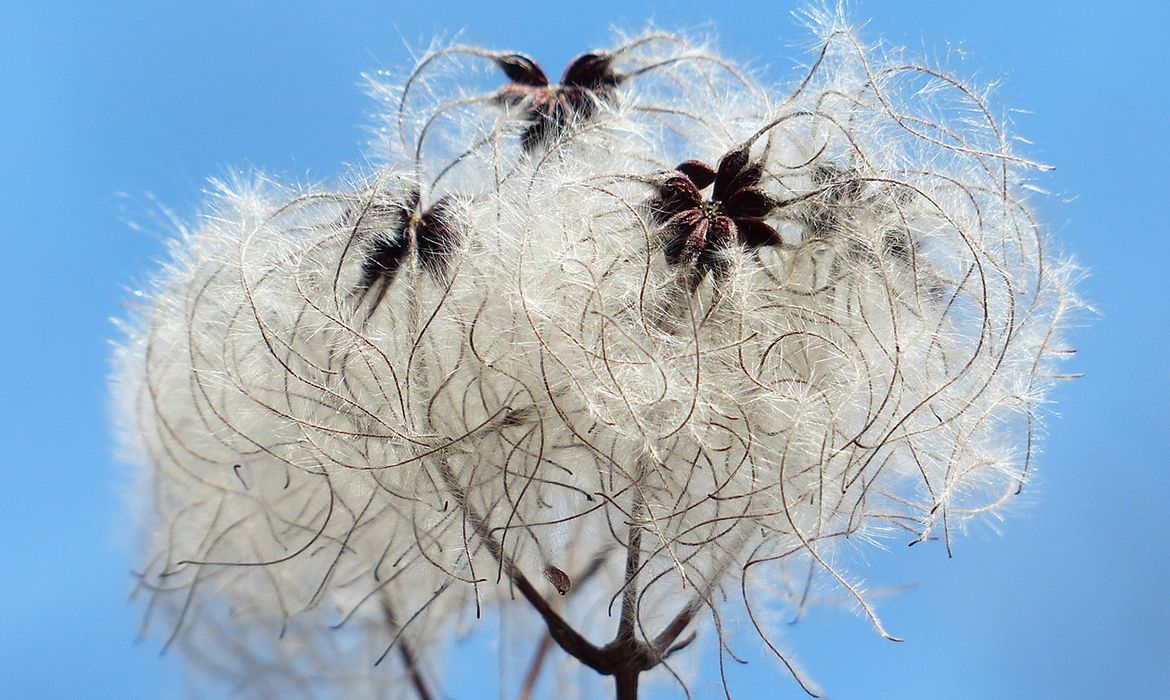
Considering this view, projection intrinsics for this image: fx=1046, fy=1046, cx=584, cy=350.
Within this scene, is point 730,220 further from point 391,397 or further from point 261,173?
point 261,173

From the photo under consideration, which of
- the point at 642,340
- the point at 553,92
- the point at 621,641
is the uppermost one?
the point at 553,92

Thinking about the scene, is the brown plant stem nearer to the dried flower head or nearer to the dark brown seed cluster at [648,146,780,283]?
the dried flower head

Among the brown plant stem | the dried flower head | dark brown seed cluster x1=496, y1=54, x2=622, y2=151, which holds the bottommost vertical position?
the brown plant stem

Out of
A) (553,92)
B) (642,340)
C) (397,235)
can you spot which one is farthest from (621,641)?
(553,92)

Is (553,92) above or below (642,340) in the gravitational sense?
above

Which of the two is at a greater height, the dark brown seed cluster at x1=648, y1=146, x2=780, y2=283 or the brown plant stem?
the dark brown seed cluster at x1=648, y1=146, x2=780, y2=283

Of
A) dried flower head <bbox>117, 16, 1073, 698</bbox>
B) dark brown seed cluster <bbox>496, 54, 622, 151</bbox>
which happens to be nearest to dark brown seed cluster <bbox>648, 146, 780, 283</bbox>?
dried flower head <bbox>117, 16, 1073, 698</bbox>

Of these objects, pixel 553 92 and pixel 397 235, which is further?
pixel 553 92

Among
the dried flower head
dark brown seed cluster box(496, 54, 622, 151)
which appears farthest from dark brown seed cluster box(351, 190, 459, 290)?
dark brown seed cluster box(496, 54, 622, 151)

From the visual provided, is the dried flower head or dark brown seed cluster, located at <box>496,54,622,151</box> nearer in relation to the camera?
the dried flower head

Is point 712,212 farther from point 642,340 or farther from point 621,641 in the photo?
point 621,641
